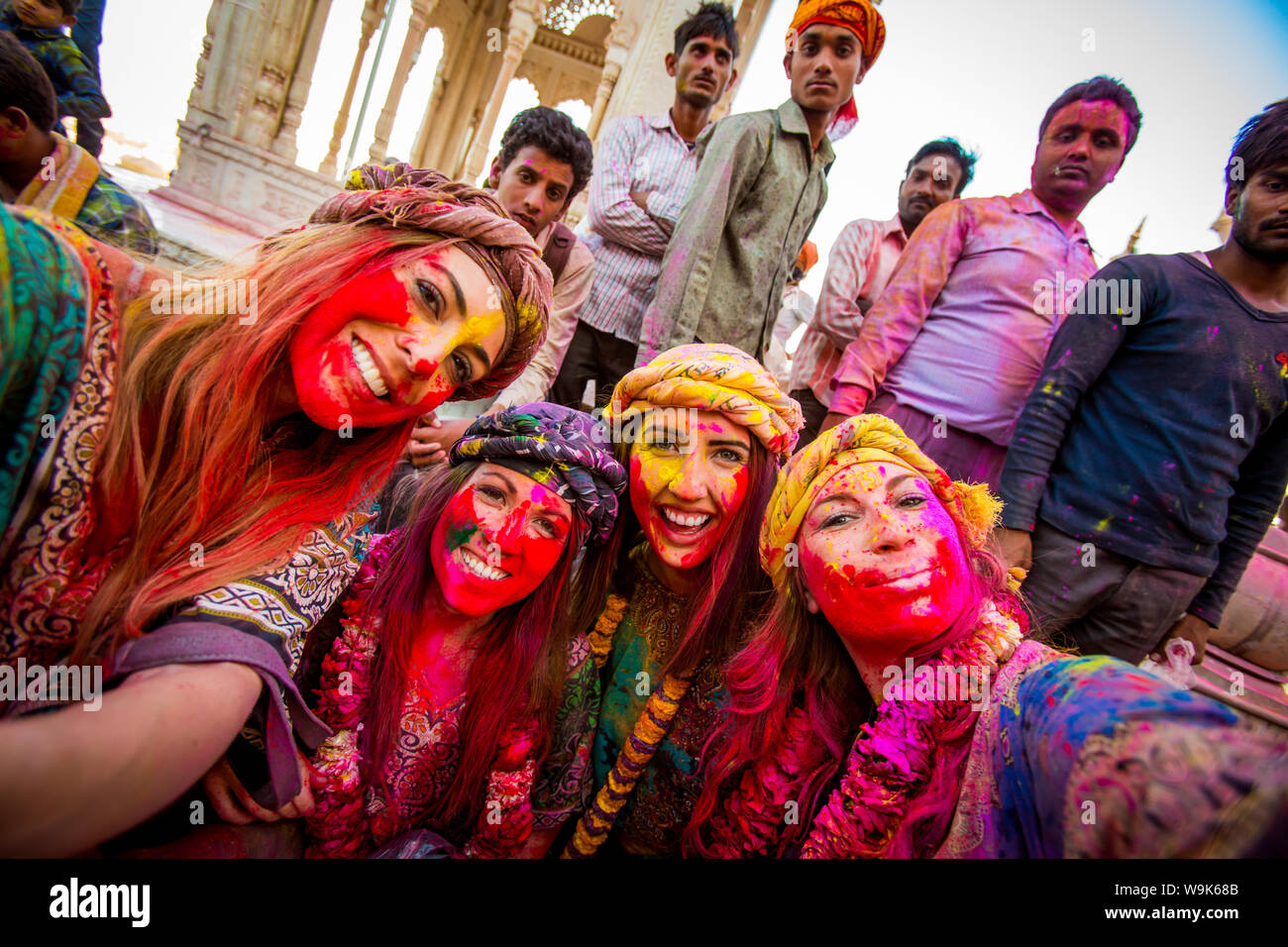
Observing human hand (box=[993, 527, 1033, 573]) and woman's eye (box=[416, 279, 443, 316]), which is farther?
human hand (box=[993, 527, 1033, 573])

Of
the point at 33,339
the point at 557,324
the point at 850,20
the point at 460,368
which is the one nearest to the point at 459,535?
the point at 460,368

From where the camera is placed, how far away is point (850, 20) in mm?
3213

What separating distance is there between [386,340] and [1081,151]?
332 cm

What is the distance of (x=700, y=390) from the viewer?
2199 millimetres

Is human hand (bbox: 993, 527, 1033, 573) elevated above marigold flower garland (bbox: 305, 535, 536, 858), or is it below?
above

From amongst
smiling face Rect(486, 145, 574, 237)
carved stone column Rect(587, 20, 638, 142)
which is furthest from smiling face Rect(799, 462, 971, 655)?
carved stone column Rect(587, 20, 638, 142)

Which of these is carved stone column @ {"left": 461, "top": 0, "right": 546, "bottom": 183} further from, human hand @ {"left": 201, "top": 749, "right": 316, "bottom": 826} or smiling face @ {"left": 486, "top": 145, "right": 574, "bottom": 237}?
human hand @ {"left": 201, "top": 749, "right": 316, "bottom": 826}

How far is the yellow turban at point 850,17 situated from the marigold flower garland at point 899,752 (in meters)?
3.17

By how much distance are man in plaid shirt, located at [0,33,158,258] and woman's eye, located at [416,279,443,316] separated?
179 centimetres

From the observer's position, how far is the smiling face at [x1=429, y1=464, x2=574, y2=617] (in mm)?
1904

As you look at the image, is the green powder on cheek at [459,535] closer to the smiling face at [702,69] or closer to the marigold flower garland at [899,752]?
the marigold flower garland at [899,752]

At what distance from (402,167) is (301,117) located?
1143cm

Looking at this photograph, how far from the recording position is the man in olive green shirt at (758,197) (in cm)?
314
